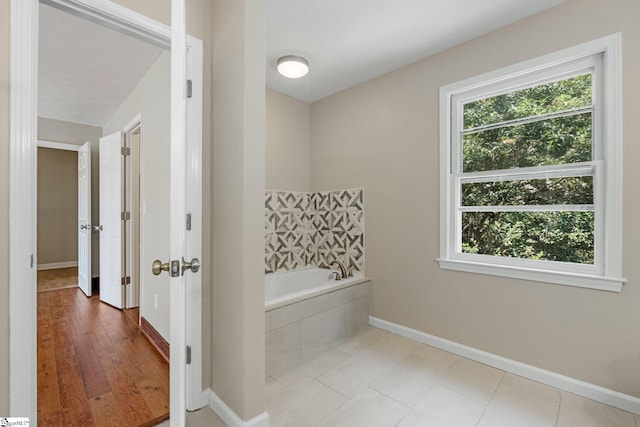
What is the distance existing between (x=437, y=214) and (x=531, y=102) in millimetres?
1046

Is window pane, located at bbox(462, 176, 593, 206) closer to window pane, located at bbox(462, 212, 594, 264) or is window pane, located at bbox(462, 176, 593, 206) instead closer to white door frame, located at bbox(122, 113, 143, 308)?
window pane, located at bbox(462, 212, 594, 264)

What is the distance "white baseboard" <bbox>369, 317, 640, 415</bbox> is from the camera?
5.65 feet

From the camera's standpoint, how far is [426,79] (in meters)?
2.57

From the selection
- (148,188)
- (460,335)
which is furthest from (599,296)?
(148,188)

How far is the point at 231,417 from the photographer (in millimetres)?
1549

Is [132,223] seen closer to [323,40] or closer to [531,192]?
[323,40]

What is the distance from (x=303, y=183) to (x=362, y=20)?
6.09 ft

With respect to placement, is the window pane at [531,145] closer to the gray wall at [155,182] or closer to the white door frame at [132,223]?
the gray wall at [155,182]

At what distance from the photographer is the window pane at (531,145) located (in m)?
1.93

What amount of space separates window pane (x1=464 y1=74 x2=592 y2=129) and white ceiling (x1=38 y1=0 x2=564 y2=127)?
1.65 feet

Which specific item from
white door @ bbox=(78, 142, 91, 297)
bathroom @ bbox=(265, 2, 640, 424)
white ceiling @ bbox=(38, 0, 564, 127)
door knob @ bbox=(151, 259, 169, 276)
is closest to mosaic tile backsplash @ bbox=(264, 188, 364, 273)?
bathroom @ bbox=(265, 2, 640, 424)

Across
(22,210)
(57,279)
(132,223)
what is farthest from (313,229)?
(57,279)

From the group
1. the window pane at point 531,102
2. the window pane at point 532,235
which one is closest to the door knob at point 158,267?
the window pane at point 532,235

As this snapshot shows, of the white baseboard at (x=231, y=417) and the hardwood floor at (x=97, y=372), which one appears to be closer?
the white baseboard at (x=231, y=417)
